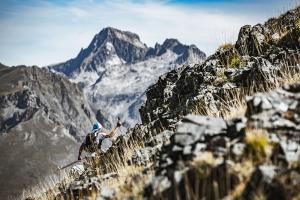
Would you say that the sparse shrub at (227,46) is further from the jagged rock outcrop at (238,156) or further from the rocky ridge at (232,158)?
the jagged rock outcrop at (238,156)

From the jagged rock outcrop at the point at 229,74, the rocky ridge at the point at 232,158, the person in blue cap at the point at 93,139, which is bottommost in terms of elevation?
the person in blue cap at the point at 93,139

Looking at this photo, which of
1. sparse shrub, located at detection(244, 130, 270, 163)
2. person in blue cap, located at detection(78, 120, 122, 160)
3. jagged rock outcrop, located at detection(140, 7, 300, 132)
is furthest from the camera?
person in blue cap, located at detection(78, 120, 122, 160)

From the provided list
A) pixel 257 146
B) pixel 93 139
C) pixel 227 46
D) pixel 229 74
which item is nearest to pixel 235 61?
pixel 229 74

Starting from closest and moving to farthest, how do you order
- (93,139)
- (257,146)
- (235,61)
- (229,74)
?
(257,146) → (229,74) → (235,61) → (93,139)

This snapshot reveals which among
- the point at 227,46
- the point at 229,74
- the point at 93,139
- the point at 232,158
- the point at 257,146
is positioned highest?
the point at 227,46

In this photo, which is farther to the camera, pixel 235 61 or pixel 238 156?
pixel 235 61

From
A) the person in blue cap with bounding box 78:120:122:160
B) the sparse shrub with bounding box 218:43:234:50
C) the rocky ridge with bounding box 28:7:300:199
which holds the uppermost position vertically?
the sparse shrub with bounding box 218:43:234:50

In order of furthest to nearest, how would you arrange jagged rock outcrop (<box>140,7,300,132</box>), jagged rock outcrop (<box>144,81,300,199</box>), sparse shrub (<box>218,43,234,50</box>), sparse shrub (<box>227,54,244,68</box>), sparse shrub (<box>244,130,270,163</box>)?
sparse shrub (<box>218,43,234,50</box>) → sparse shrub (<box>227,54,244,68</box>) → jagged rock outcrop (<box>140,7,300,132</box>) → sparse shrub (<box>244,130,270,163</box>) → jagged rock outcrop (<box>144,81,300,199</box>)

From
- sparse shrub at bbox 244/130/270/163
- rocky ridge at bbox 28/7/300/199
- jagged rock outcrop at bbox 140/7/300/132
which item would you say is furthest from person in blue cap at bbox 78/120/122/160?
sparse shrub at bbox 244/130/270/163

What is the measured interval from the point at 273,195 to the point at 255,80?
861cm

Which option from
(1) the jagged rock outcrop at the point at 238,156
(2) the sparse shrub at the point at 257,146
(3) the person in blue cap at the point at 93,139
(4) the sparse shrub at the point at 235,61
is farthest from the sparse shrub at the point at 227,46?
(2) the sparse shrub at the point at 257,146

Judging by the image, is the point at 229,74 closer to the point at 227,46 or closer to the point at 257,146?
the point at 227,46

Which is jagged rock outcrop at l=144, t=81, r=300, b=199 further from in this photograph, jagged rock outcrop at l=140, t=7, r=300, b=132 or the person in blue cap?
the person in blue cap

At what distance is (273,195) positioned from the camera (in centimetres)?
601
